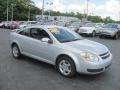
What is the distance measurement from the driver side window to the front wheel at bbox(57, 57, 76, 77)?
108 centimetres

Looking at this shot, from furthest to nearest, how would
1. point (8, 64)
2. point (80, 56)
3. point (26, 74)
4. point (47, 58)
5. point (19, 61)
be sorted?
point (19, 61) → point (8, 64) → point (47, 58) → point (26, 74) → point (80, 56)

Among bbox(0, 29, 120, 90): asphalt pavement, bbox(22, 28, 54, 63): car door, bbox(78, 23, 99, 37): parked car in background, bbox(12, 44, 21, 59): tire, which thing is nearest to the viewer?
bbox(0, 29, 120, 90): asphalt pavement

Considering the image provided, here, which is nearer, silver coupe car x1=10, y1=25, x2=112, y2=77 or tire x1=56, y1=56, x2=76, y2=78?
silver coupe car x1=10, y1=25, x2=112, y2=77

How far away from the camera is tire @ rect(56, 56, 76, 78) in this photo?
600cm

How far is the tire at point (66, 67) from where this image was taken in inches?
236

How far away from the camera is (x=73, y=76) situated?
20.1 feet

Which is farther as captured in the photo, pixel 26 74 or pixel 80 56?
pixel 26 74

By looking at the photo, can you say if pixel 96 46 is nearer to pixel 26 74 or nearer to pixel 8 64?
pixel 26 74

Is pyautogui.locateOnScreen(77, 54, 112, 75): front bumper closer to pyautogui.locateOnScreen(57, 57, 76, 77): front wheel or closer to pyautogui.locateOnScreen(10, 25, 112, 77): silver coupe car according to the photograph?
pyautogui.locateOnScreen(10, 25, 112, 77): silver coupe car

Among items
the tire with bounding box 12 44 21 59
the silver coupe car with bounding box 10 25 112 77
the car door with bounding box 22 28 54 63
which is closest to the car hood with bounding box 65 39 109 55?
the silver coupe car with bounding box 10 25 112 77

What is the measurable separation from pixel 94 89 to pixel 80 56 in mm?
993

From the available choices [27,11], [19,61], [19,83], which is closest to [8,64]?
[19,61]

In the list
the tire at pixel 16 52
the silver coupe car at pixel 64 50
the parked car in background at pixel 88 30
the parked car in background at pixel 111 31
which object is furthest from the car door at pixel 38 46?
the parked car in background at pixel 88 30

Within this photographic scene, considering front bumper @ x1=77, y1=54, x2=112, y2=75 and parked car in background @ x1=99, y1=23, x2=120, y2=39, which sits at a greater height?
parked car in background @ x1=99, y1=23, x2=120, y2=39
